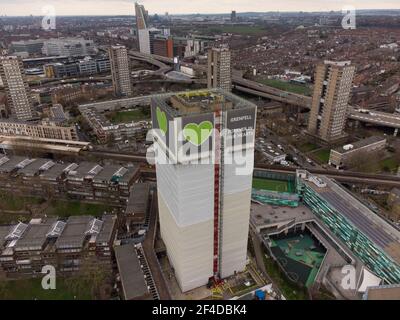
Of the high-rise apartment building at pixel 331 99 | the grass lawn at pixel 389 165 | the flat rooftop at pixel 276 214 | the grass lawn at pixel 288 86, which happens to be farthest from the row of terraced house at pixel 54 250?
the grass lawn at pixel 288 86

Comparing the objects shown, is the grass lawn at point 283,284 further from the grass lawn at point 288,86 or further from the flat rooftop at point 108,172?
the grass lawn at point 288,86

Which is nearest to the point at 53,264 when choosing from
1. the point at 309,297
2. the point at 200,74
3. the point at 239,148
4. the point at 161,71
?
the point at 239,148

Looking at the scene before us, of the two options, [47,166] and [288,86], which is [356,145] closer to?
[288,86]

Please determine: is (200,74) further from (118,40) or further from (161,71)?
(118,40)

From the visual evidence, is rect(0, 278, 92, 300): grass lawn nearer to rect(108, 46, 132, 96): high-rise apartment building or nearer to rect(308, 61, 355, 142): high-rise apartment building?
rect(308, 61, 355, 142): high-rise apartment building

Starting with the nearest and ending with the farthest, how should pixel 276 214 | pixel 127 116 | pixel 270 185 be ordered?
pixel 276 214, pixel 270 185, pixel 127 116

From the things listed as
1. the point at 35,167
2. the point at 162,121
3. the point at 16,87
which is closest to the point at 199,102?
the point at 162,121
